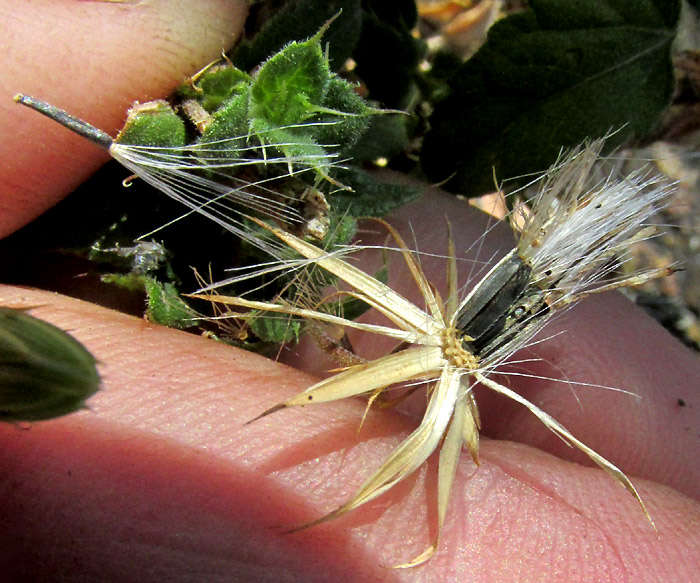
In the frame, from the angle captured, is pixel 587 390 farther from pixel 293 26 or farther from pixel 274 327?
pixel 293 26

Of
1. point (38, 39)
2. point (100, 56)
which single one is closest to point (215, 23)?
point (100, 56)

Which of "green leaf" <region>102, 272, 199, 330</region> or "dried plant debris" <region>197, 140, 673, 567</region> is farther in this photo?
"green leaf" <region>102, 272, 199, 330</region>

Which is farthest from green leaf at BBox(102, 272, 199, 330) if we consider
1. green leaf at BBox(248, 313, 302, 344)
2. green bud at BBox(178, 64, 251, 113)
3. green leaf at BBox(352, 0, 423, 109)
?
green leaf at BBox(352, 0, 423, 109)

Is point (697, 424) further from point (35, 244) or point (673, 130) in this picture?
point (35, 244)

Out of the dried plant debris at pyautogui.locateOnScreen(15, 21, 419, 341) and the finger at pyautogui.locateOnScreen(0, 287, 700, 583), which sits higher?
the dried plant debris at pyautogui.locateOnScreen(15, 21, 419, 341)

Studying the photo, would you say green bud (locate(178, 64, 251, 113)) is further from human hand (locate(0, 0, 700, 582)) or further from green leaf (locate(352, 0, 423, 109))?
green leaf (locate(352, 0, 423, 109))

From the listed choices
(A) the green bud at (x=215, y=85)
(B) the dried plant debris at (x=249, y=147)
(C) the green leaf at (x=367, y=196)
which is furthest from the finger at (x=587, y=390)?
(A) the green bud at (x=215, y=85)

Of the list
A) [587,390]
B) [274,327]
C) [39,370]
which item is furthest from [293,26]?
[587,390]
